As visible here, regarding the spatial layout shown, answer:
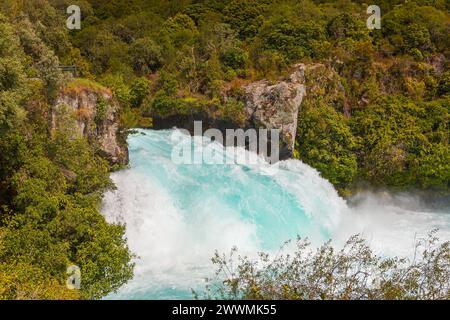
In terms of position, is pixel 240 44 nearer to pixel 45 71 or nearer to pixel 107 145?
pixel 107 145

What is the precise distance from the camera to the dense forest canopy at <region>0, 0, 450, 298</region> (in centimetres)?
1192

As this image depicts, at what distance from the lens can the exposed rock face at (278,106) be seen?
25672mm

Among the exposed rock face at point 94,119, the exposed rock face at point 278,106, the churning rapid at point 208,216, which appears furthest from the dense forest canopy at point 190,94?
the churning rapid at point 208,216

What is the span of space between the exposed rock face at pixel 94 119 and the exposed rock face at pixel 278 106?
931 centimetres

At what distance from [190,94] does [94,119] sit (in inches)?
479

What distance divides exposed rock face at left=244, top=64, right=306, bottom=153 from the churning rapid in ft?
8.05

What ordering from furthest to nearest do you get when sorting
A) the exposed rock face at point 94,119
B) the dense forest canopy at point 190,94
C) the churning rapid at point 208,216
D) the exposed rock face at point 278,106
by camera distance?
1. the exposed rock face at point 278,106
2. the churning rapid at point 208,216
3. the exposed rock face at point 94,119
4. the dense forest canopy at point 190,94

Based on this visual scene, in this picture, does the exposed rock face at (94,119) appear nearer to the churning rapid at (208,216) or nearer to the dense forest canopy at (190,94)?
the dense forest canopy at (190,94)

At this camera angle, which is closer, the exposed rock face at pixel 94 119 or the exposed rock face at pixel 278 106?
the exposed rock face at pixel 94 119

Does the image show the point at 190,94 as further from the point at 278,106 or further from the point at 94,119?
the point at 94,119

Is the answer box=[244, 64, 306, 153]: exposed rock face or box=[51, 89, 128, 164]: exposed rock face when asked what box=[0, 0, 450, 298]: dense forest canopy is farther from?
box=[244, 64, 306, 153]: exposed rock face

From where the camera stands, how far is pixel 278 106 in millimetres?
25875

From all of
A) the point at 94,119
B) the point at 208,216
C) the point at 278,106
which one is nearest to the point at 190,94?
the point at 278,106

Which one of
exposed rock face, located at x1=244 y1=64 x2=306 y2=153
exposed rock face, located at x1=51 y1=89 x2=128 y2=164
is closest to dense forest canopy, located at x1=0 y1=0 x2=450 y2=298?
exposed rock face, located at x1=51 y1=89 x2=128 y2=164
